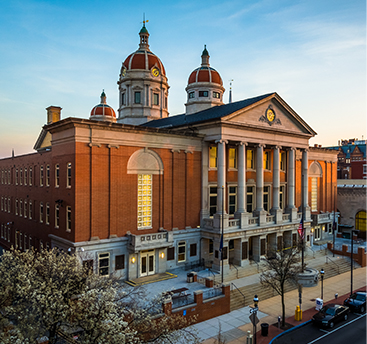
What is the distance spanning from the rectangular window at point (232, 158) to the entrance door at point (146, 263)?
14180mm

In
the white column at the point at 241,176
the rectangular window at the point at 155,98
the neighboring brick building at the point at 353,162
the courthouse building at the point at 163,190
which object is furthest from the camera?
the neighboring brick building at the point at 353,162

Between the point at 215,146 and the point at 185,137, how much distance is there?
4.27m

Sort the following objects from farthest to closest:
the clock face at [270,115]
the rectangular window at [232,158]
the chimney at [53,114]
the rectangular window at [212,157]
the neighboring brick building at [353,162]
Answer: the neighboring brick building at [353,162], the chimney at [53,114], the clock face at [270,115], the rectangular window at [232,158], the rectangular window at [212,157]

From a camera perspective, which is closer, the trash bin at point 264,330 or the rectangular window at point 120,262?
the trash bin at point 264,330

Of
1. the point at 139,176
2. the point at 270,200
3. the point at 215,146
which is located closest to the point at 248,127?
the point at 215,146

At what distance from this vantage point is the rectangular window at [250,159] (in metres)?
41.6

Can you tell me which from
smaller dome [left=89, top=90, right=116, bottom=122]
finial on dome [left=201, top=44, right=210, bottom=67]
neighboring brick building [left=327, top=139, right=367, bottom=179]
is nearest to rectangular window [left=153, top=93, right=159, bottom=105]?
finial on dome [left=201, top=44, right=210, bottom=67]

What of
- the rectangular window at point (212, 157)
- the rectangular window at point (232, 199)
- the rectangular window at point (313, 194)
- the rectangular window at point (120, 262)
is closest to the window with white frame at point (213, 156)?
the rectangular window at point (212, 157)

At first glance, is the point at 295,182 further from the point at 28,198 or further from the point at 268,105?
the point at 28,198

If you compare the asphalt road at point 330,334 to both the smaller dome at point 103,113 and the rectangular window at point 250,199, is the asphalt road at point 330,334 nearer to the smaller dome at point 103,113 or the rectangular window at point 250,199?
the rectangular window at point 250,199

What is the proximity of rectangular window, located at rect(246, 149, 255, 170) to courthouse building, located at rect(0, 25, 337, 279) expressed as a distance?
0.13m

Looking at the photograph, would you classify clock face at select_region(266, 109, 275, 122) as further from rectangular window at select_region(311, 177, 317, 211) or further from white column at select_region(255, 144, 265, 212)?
rectangular window at select_region(311, 177, 317, 211)

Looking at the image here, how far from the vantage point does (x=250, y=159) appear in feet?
138

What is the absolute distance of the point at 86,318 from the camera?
13.0 m
